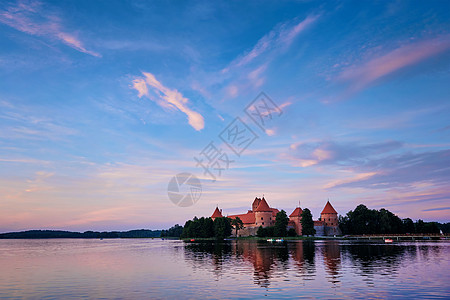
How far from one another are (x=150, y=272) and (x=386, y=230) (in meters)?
127

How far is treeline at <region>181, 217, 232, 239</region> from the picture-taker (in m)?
136

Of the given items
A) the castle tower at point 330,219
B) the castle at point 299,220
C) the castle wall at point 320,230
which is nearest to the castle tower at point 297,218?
the castle at point 299,220

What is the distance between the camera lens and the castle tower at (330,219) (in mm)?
144750

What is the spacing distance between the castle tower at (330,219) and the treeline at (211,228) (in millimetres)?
40258

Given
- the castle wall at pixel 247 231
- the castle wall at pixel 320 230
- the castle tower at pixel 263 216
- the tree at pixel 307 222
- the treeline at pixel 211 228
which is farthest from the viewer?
the castle wall at pixel 247 231

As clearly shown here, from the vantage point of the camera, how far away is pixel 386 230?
138 metres

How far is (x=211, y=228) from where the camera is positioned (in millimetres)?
147125

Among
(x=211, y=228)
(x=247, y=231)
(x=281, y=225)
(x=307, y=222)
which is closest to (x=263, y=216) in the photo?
(x=247, y=231)

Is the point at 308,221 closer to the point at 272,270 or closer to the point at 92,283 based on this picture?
the point at 272,270

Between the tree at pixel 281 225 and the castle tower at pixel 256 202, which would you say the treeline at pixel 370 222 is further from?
the castle tower at pixel 256 202

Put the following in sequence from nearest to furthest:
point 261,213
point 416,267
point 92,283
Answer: point 92,283 < point 416,267 < point 261,213

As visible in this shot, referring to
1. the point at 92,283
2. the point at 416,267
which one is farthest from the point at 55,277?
the point at 416,267

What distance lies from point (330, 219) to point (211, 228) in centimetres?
5065

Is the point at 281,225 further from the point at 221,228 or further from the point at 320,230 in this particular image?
the point at 320,230
